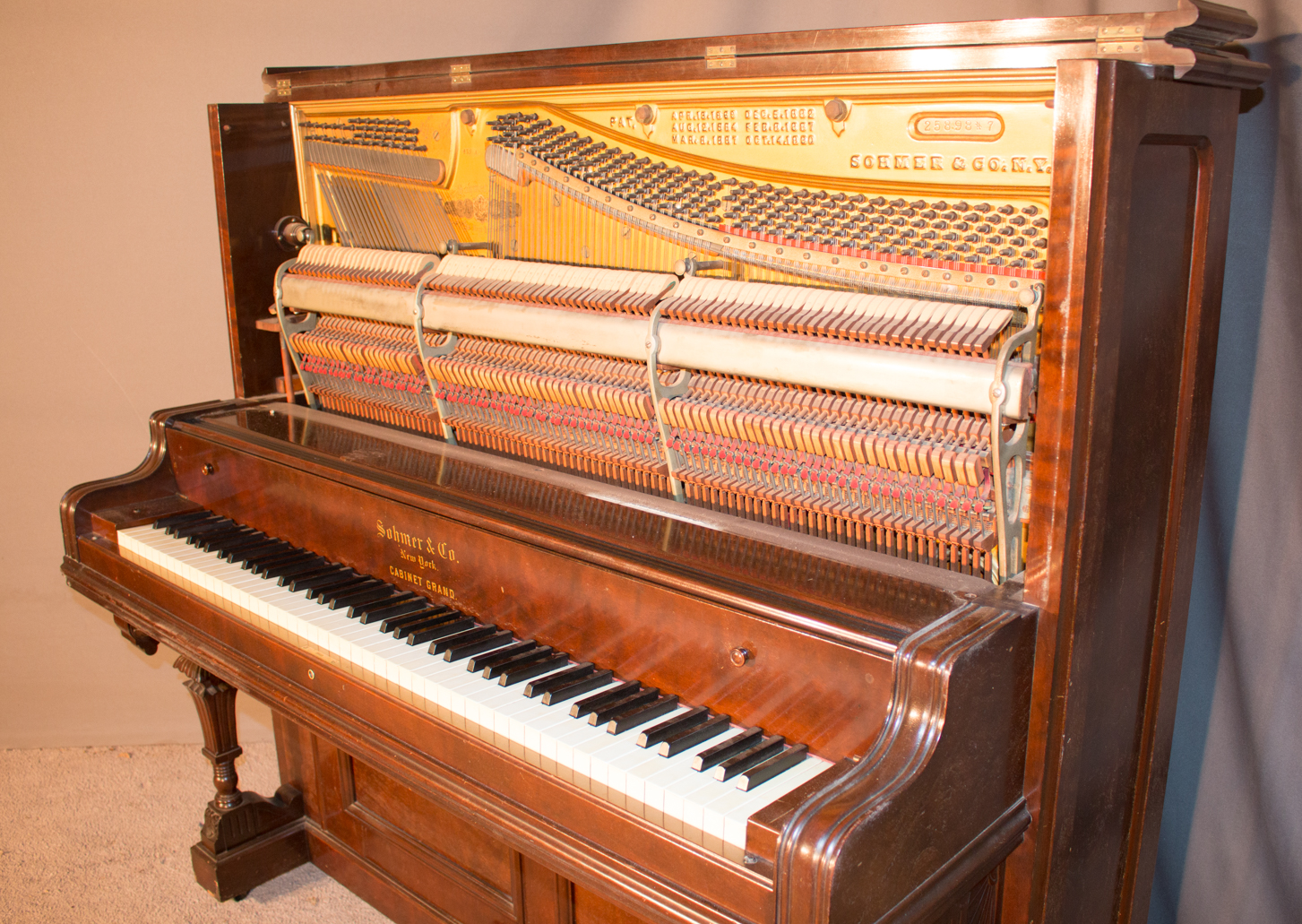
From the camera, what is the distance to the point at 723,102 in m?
1.86

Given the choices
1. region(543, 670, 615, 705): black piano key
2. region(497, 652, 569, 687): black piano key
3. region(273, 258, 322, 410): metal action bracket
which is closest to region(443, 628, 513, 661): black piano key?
region(497, 652, 569, 687): black piano key

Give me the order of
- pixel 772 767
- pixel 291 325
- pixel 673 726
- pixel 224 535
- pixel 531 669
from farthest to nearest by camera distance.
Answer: pixel 291 325 < pixel 224 535 < pixel 531 669 < pixel 673 726 < pixel 772 767

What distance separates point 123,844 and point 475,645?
7.53 feet

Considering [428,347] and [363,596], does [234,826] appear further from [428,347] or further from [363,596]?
[428,347]

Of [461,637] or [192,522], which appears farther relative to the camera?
[192,522]

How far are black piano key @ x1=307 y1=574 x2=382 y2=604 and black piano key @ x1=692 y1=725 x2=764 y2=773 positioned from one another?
3.17 feet

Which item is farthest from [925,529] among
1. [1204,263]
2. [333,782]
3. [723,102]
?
[333,782]

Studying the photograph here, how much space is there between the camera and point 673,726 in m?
1.62

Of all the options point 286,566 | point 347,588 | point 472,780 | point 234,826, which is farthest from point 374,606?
point 234,826

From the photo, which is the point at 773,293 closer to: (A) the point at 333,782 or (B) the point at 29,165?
(A) the point at 333,782

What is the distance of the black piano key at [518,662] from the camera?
1.83m

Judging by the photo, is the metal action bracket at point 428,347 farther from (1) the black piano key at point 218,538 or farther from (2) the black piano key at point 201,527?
(2) the black piano key at point 201,527

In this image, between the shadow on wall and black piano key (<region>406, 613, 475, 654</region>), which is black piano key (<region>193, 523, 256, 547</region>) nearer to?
black piano key (<region>406, 613, 475, 654</region>)

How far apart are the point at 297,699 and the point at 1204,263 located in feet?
5.98
